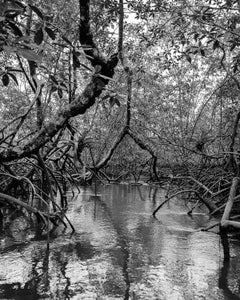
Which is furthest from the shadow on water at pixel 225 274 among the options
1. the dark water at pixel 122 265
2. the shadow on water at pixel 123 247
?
the shadow on water at pixel 123 247

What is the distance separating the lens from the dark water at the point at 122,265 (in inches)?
104

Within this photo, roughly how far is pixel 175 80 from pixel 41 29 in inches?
377

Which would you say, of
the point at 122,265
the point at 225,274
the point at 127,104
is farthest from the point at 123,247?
the point at 127,104

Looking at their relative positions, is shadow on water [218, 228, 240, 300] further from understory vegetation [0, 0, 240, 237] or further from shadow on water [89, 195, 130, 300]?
shadow on water [89, 195, 130, 300]

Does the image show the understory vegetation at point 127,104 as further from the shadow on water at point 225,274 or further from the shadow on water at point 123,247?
the shadow on water at point 123,247

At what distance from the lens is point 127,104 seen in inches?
389

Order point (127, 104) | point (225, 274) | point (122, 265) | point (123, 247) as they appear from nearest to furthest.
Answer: point (225, 274), point (122, 265), point (123, 247), point (127, 104)

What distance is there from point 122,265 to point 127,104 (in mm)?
7027

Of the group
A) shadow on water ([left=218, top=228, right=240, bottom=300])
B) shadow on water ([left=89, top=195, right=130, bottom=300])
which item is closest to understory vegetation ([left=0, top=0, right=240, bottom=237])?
shadow on water ([left=218, top=228, right=240, bottom=300])

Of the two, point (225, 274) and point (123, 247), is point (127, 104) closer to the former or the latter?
point (123, 247)

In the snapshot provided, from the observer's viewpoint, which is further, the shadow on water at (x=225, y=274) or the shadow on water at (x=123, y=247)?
the shadow on water at (x=123, y=247)

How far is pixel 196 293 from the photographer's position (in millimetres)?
2643

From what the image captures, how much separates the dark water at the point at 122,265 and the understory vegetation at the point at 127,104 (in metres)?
0.41

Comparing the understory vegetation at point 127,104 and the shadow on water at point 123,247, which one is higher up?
the understory vegetation at point 127,104
